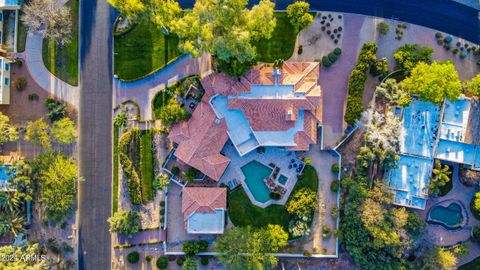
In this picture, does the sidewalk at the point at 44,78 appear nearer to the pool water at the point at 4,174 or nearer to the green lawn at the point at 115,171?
the green lawn at the point at 115,171

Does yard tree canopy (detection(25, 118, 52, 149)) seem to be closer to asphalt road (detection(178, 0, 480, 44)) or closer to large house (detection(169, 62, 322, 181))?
large house (detection(169, 62, 322, 181))

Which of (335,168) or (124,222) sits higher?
(335,168)

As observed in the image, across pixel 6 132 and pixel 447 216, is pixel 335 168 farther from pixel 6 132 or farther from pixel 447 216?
pixel 6 132

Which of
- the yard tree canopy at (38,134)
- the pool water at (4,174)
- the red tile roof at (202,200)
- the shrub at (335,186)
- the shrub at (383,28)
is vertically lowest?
the red tile roof at (202,200)

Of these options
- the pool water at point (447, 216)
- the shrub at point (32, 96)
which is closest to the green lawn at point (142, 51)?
the shrub at point (32, 96)

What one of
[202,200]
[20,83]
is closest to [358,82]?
[202,200]

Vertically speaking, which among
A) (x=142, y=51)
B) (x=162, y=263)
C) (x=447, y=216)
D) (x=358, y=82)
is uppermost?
(x=142, y=51)
